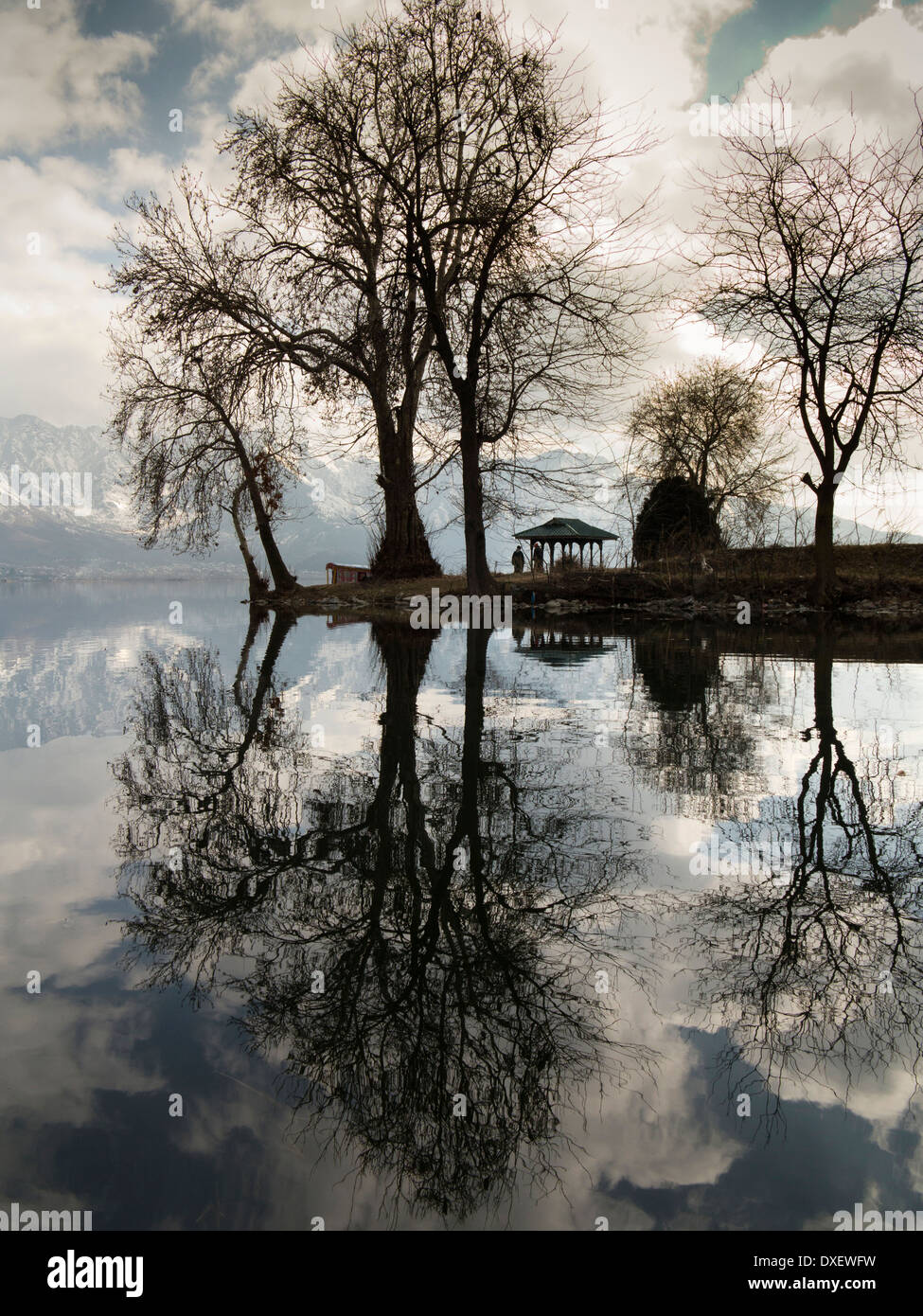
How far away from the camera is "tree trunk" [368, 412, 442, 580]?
30.6 metres

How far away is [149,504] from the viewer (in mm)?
29656

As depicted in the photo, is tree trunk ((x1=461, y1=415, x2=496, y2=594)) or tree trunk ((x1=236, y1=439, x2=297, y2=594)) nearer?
tree trunk ((x1=461, y1=415, x2=496, y2=594))

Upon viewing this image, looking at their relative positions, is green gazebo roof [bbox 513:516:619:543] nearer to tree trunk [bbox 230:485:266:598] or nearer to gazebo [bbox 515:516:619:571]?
gazebo [bbox 515:516:619:571]

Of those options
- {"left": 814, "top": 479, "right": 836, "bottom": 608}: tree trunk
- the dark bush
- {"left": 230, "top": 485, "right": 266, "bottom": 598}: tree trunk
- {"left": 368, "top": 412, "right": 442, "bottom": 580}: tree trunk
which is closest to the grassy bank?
{"left": 814, "top": 479, "right": 836, "bottom": 608}: tree trunk

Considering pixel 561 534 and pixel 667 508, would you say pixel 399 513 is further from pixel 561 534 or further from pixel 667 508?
pixel 561 534

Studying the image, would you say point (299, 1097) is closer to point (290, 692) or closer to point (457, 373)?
point (290, 692)

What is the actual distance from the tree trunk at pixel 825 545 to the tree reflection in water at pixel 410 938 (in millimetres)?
17706

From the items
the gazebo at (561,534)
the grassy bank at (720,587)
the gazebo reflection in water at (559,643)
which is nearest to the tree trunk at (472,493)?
the gazebo reflection in water at (559,643)

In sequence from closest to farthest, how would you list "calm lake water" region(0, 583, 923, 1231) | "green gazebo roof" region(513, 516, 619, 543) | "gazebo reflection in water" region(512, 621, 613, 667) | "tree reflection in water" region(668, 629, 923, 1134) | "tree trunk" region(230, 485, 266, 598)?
"calm lake water" region(0, 583, 923, 1231)
"tree reflection in water" region(668, 629, 923, 1134)
"gazebo reflection in water" region(512, 621, 613, 667)
"tree trunk" region(230, 485, 266, 598)
"green gazebo roof" region(513, 516, 619, 543)

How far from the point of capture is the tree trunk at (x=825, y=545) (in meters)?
22.0

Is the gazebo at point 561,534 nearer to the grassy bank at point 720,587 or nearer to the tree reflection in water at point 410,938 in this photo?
the grassy bank at point 720,587

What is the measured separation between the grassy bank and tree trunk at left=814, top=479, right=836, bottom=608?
517 mm

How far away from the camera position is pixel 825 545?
22625 millimetres

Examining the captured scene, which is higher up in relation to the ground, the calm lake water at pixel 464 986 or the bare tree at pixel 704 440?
the bare tree at pixel 704 440
